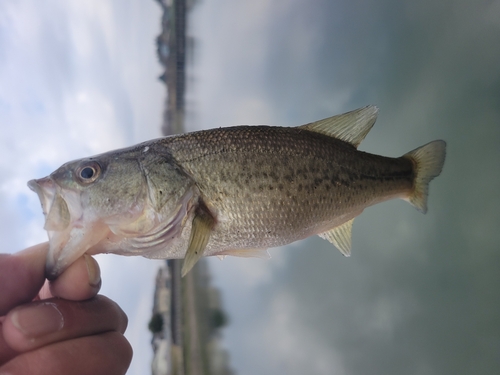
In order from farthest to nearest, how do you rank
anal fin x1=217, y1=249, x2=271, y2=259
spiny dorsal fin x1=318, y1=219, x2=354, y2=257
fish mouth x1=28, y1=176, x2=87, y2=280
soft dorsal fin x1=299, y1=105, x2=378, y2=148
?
1. spiny dorsal fin x1=318, y1=219, x2=354, y2=257
2. soft dorsal fin x1=299, y1=105, x2=378, y2=148
3. anal fin x1=217, y1=249, x2=271, y2=259
4. fish mouth x1=28, y1=176, x2=87, y2=280

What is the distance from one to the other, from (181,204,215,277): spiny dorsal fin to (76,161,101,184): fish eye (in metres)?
0.56

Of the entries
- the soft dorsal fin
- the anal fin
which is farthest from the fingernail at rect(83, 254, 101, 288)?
the soft dorsal fin

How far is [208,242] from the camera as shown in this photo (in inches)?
62.8

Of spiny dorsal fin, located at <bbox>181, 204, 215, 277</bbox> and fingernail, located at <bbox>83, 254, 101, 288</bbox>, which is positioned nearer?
fingernail, located at <bbox>83, 254, 101, 288</bbox>

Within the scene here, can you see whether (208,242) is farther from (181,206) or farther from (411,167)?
(411,167)

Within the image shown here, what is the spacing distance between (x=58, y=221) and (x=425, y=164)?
2.26 metres

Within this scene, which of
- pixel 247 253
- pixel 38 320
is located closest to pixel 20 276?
pixel 38 320

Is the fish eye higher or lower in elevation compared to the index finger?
higher

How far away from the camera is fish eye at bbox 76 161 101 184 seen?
1.46m

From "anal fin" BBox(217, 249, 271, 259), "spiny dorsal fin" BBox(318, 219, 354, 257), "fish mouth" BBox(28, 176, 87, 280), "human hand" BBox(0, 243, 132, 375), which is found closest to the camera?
"human hand" BBox(0, 243, 132, 375)

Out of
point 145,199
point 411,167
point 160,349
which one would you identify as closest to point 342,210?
point 411,167

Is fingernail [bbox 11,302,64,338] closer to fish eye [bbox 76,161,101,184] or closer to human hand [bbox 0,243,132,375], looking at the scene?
human hand [bbox 0,243,132,375]

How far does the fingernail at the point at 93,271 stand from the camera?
1.27 meters

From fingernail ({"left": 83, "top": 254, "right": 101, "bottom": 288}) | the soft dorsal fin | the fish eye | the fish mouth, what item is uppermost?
the soft dorsal fin
